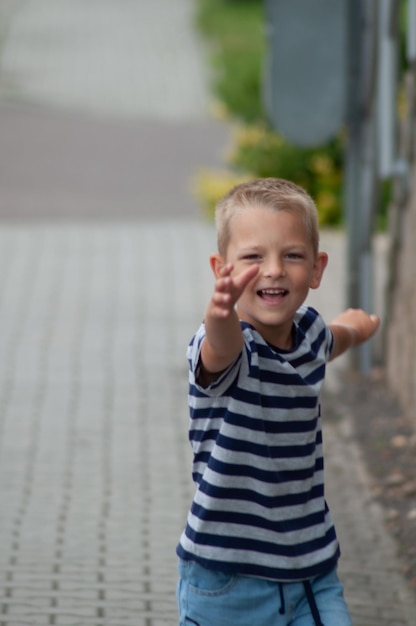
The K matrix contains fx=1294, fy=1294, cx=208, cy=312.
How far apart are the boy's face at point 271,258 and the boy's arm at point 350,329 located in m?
0.37

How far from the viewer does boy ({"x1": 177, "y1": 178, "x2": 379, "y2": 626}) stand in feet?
9.38

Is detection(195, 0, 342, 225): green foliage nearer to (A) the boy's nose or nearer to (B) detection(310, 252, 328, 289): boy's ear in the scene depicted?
(B) detection(310, 252, 328, 289): boy's ear

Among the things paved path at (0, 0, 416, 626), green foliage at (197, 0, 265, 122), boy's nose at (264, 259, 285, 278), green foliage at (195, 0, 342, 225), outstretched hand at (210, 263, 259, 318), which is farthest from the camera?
green foliage at (197, 0, 265, 122)

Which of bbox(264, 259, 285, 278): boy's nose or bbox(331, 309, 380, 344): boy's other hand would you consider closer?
bbox(264, 259, 285, 278): boy's nose

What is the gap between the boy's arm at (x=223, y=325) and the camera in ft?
8.62

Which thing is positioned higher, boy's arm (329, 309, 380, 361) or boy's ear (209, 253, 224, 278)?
boy's ear (209, 253, 224, 278)

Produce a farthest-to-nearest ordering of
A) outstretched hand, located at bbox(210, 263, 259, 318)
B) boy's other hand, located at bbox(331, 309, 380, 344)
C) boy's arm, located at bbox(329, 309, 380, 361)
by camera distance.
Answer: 1. boy's other hand, located at bbox(331, 309, 380, 344)
2. boy's arm, located at bbox(329, 309, 380, 361)
3. outstretched hand, located at bbox(210, 263, 259, 318)

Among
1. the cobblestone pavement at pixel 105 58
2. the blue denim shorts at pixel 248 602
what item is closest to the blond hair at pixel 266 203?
the blue denim shorts at pixel 248 602

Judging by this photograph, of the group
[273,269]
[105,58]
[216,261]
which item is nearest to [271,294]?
[273,269]

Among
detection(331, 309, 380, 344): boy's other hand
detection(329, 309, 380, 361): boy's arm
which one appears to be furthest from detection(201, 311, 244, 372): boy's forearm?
detection(331, 309, 380, 344): boy's other hand

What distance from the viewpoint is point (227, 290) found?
2.63 m

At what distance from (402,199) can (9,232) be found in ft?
15.9

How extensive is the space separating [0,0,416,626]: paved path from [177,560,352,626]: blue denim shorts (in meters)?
1.34

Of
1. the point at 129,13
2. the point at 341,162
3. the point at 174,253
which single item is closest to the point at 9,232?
the point at 174,253
